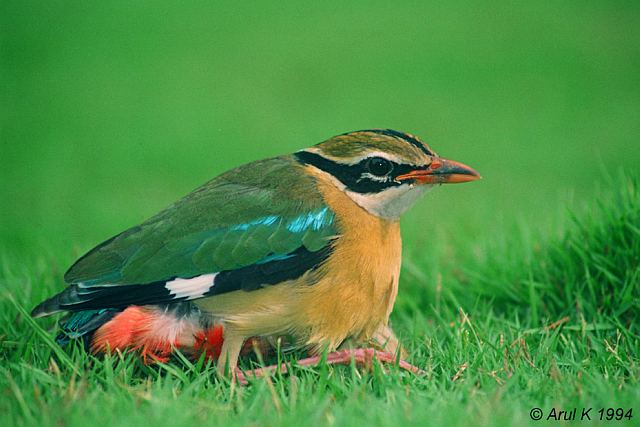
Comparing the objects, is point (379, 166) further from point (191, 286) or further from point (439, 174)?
point (191, 286)

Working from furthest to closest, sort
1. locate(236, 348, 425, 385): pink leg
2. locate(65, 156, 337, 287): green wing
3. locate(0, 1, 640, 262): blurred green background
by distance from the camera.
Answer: locate(0, 1, 640, 262): blurred green background
locate(65, 156, 337, 287): green wing
locate(236, 348, 425, 385): pink leg

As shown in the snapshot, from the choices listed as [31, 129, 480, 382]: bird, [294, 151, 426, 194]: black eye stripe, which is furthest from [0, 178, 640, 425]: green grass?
[294, 151, 426, 194]: black eye stripe

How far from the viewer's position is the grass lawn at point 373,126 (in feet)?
12.1

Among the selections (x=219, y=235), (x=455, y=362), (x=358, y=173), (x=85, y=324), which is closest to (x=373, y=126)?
(x=358, y=173)

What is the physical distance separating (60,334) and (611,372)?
2.80m

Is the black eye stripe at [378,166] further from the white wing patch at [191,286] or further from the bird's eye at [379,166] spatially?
the white wing patch at [191,286]

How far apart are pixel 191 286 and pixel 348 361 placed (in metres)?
0.87

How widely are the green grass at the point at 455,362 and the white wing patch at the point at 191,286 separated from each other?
1.11 ft

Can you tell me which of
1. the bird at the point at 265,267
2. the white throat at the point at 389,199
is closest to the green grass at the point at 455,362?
the bird at the point at 265,267

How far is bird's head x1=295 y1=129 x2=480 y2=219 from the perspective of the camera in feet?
14.2

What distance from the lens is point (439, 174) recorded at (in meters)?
4.32

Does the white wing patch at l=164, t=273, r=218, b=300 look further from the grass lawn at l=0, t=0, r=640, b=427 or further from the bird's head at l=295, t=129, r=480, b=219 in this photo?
the bird's head at l=295, t=129, r=480, b=219

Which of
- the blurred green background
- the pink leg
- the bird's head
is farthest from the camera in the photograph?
the blurred green background

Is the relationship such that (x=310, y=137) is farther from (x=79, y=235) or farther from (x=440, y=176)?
(x=440, y=176)
